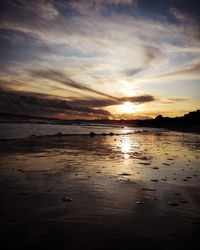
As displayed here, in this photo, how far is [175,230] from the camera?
431cm

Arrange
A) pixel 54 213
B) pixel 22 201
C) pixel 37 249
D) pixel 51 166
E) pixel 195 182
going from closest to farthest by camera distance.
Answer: pixel 37 249, pixel 54 213, pixel 22 201, pixel 195 182, pixel 51 166

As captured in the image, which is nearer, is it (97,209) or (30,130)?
(97,209)

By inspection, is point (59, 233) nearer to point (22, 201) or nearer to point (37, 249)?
point (37, 249)

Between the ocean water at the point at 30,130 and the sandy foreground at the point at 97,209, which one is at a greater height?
the ocean water at the point at 30,130

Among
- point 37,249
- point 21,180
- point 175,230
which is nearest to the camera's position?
point 37,249

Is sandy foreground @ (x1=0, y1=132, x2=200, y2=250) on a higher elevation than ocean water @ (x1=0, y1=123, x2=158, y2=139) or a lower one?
lower

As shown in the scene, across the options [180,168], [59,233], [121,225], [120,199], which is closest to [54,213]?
[59,233]

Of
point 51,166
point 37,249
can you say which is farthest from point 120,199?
point 51,166

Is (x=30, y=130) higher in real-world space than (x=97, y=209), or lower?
higher

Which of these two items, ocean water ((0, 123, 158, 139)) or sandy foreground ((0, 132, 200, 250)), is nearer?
sandy foreground ((0, 132, 200, 250))

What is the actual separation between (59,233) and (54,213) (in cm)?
85

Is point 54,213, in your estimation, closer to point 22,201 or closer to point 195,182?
point 22,201

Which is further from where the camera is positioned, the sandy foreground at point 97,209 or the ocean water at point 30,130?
the ocean water at point 30,130

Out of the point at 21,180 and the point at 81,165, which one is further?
the point at 81,165
